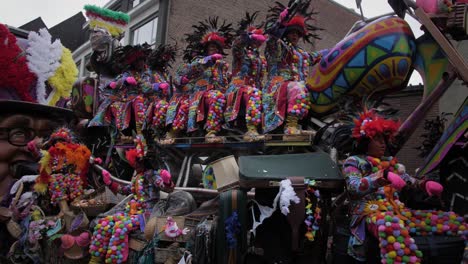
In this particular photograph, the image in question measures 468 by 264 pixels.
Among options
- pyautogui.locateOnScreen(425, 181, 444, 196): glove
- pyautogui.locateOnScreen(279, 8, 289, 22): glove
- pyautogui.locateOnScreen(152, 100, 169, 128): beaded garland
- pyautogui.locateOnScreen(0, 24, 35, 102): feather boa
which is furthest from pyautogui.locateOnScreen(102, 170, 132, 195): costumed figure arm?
pyautogui.locateOnScreen(425, 181, 444, 196): glove

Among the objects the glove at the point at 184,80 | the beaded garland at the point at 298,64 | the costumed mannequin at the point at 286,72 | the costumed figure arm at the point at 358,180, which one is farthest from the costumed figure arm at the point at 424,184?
the glove at the point at 184,80

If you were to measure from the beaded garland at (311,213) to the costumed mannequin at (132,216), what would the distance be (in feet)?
6.24

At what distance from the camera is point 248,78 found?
5.88m

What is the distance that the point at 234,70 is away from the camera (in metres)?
5.89

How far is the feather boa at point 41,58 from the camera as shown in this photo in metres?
8.74

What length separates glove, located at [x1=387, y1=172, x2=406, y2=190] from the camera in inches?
137

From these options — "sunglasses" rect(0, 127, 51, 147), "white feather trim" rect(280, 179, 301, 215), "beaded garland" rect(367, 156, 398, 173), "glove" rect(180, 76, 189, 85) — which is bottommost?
"white feather trim" rect(280, 179, 301, 215)

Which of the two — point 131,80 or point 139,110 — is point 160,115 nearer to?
point 139,110

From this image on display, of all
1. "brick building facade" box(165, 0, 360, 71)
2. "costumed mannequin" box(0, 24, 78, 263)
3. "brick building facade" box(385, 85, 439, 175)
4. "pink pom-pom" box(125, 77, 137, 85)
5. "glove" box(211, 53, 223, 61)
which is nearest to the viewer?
"glove" box(211, 53, 223, 61)

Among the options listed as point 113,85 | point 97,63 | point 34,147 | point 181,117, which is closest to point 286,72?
point 181,117

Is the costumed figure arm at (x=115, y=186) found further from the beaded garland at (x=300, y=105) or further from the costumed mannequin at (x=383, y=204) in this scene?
the costumed mannequin at (x=383, y=204)

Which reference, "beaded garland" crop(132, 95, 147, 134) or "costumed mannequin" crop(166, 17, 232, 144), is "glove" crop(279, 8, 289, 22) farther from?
"beaded garland" crop(132, 95, 147, 134)

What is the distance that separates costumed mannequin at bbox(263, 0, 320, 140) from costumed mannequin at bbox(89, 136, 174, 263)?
150 centimetres

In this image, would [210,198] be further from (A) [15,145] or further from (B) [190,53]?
(A) [15,145]
